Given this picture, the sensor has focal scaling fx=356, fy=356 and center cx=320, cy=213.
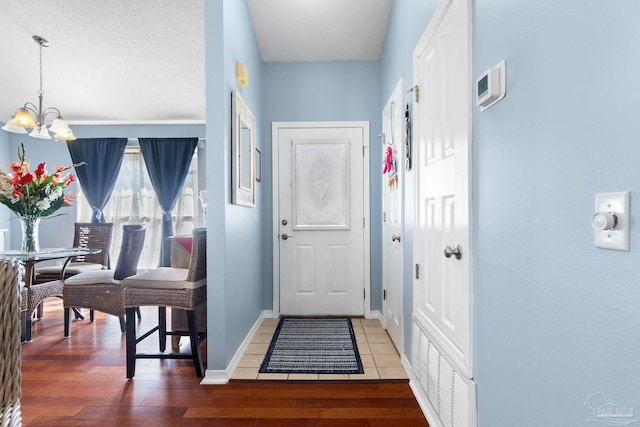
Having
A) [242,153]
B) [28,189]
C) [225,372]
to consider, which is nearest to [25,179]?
[28,189]

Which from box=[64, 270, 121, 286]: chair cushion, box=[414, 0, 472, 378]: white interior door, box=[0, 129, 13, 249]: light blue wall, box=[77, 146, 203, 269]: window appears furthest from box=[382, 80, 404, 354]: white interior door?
box=[0, 129, 13, 249]: light blue wall

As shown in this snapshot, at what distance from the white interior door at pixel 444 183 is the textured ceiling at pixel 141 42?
154 cm

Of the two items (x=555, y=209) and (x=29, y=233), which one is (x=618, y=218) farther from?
(x=29, y=233)

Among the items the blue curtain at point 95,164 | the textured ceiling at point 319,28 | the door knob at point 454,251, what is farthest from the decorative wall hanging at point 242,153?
the blue curtain at point 95,164

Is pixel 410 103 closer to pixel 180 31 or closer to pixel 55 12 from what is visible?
pixel 180 31

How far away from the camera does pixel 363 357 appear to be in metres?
2.66

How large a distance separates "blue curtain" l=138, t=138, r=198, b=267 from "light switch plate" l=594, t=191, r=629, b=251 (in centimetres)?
540

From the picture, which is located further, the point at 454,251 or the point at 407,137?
the point at 407,137

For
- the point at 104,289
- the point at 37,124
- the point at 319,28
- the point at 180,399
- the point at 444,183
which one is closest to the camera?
the point at 444,183

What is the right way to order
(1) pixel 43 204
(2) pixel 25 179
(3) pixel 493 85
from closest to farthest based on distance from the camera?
(3) pixel 493 85, (2) pixel 25 179, (1) pixel 43 204

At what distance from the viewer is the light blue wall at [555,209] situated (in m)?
0.66

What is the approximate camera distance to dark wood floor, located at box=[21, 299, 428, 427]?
1.85 m

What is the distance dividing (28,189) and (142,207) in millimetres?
2714

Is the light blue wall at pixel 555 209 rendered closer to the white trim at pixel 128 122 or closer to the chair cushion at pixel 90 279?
the chair cushion at pixel 90 279
